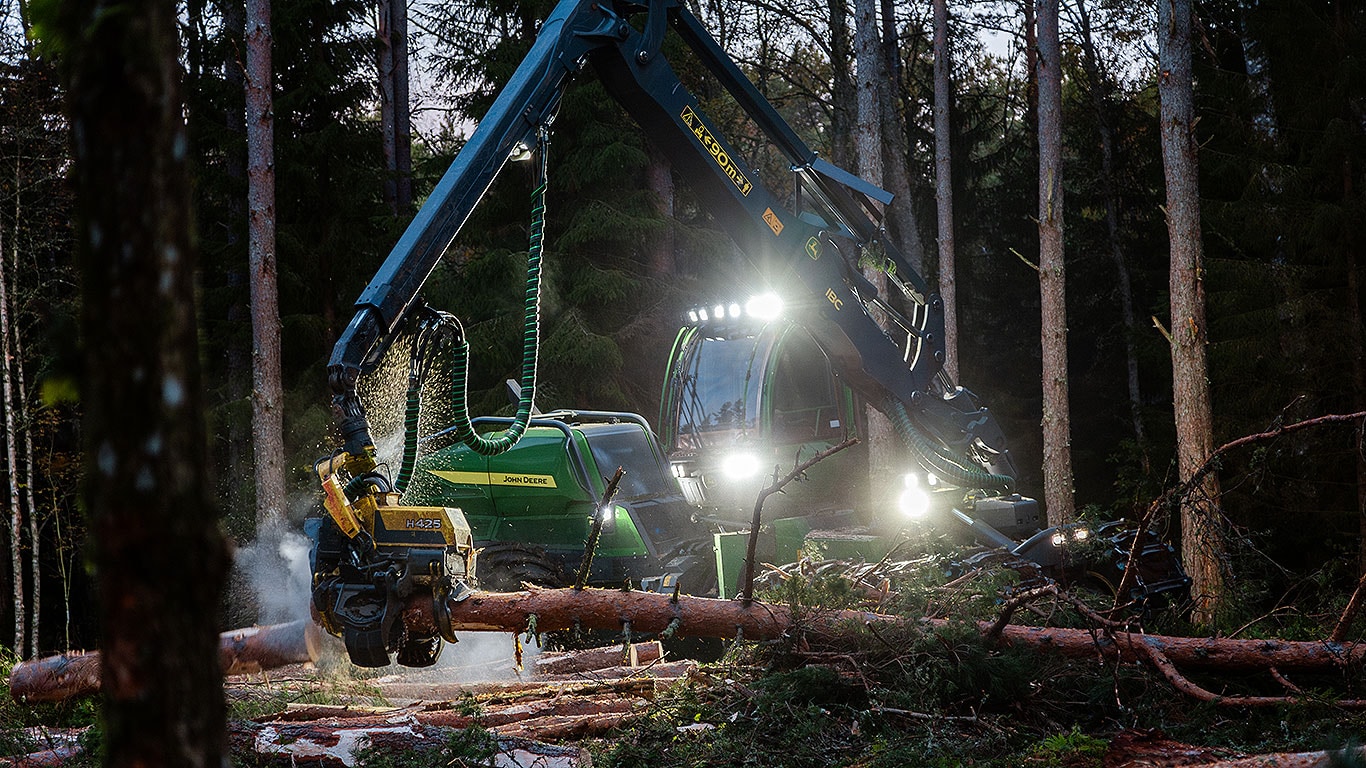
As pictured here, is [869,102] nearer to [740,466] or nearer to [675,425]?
[675,425]

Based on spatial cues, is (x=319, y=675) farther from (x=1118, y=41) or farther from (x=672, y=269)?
(x=1118, y=41)

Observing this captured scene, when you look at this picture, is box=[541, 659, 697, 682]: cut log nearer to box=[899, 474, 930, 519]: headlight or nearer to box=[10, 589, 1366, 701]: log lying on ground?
box=[10, 589, 1366, 701]: log lying on ground

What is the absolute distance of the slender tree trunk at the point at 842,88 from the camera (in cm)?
1928

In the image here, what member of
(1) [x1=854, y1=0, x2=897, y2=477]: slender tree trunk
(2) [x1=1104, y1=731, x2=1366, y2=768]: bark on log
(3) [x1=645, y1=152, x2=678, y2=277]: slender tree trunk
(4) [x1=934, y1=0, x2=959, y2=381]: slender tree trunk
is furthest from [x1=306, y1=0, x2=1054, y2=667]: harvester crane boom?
(4) [x1=934, y1=0, x2=959, y2=381]: slender tree trunk

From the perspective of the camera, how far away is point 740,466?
28.9ft

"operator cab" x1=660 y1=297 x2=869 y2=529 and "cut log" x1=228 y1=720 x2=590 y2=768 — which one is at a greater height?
"operator cab" x1=660 y1=297 x2=869 y2=529

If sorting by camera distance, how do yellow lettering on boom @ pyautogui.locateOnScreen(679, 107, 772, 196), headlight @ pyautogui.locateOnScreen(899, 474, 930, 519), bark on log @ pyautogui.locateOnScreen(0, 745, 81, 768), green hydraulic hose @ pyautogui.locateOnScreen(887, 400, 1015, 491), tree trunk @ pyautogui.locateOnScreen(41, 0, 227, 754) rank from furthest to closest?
headlight @ pyautogui.locateOnScreen(899, 474, 930, 519) < green hydraulic hose @ pyautogui.locateOnScreen(887, 400, 1015, 491) < yellow lettering on boom @ pyautogui.locateOnScreen(679, 107, 772, 196) < bark on log @ pyautogui.locateOnScreen(0, 745, 81, 768) < tree trunk @ pyautogui.locateOnScreen(41, 0, 227, 754)

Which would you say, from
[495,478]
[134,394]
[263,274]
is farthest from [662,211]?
[134,394]

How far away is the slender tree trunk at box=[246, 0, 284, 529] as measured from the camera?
40.7 feet

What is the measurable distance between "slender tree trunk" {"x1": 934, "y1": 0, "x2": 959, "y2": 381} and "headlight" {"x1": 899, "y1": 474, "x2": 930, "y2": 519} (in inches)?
333

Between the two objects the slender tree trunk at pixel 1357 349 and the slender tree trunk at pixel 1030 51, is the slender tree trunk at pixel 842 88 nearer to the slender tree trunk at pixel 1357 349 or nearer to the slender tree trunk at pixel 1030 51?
the slender tree trunk at pixel 1030 51

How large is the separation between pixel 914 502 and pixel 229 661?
4.74m

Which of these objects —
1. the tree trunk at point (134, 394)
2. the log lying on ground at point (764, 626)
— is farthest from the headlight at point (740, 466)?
the tree trunk at point (134, 394)

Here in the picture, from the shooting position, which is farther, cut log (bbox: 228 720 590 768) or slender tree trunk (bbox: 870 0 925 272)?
slender tree trunk (bbox: 870 0 925 272)
